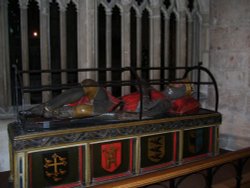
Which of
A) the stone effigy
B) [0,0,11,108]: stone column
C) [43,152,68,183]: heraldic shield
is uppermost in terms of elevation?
[0,0,11,108]: stone column

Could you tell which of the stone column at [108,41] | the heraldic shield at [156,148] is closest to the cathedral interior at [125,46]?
the stone column at [108,41]

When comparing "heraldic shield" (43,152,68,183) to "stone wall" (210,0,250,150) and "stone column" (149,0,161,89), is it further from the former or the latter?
"stone wall" (210,0,250,150)

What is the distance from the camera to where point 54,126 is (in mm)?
2525

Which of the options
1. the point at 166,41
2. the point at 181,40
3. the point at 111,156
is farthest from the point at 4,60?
the point at 181,40

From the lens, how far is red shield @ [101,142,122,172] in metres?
2.66

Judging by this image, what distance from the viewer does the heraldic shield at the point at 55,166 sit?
2420 millimetres

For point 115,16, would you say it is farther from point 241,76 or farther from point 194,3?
point 241,76

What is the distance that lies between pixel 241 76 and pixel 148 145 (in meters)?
1.77

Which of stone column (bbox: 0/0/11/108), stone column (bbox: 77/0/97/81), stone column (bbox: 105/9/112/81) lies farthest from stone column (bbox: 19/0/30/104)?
stone column (bbox: 105/9/112/81)

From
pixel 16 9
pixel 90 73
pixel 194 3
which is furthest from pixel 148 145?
pixel 194 3

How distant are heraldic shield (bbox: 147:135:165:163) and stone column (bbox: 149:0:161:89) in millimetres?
1384

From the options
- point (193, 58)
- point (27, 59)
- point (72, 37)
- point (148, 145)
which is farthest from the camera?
point (193, 58)

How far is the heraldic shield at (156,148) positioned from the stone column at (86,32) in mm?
1234

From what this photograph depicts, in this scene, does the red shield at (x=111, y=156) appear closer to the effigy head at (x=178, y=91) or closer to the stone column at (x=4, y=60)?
the effigy head at (x=178, y=91)
